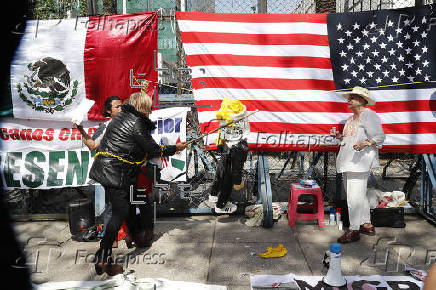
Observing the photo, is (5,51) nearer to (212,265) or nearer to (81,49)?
(81,49)

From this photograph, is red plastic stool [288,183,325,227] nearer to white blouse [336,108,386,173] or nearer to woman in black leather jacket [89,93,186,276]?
white blouse [336,108,386,173]

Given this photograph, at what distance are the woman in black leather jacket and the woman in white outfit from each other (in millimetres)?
2726

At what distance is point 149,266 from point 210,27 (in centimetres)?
375

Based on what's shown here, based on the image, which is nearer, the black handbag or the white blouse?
the white blouse

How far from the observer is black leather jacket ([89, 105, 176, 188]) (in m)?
3.69

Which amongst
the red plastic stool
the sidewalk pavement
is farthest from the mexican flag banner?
the red plastic stool

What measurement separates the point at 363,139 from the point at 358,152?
0.20 metres

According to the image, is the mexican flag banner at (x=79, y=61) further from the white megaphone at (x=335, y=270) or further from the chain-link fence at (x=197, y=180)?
the white megaphone at (x=335, y=270)

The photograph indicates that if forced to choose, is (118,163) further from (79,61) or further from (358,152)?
(358,152)

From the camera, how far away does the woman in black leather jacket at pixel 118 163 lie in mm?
3680

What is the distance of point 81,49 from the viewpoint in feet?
16.7

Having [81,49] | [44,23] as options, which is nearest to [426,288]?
[81,49]

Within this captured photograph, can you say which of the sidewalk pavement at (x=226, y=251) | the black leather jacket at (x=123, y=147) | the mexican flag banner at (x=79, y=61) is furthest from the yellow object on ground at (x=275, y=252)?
the mexican flag banner at (x=79, y=61)

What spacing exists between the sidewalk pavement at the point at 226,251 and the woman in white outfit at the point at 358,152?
36 cm
